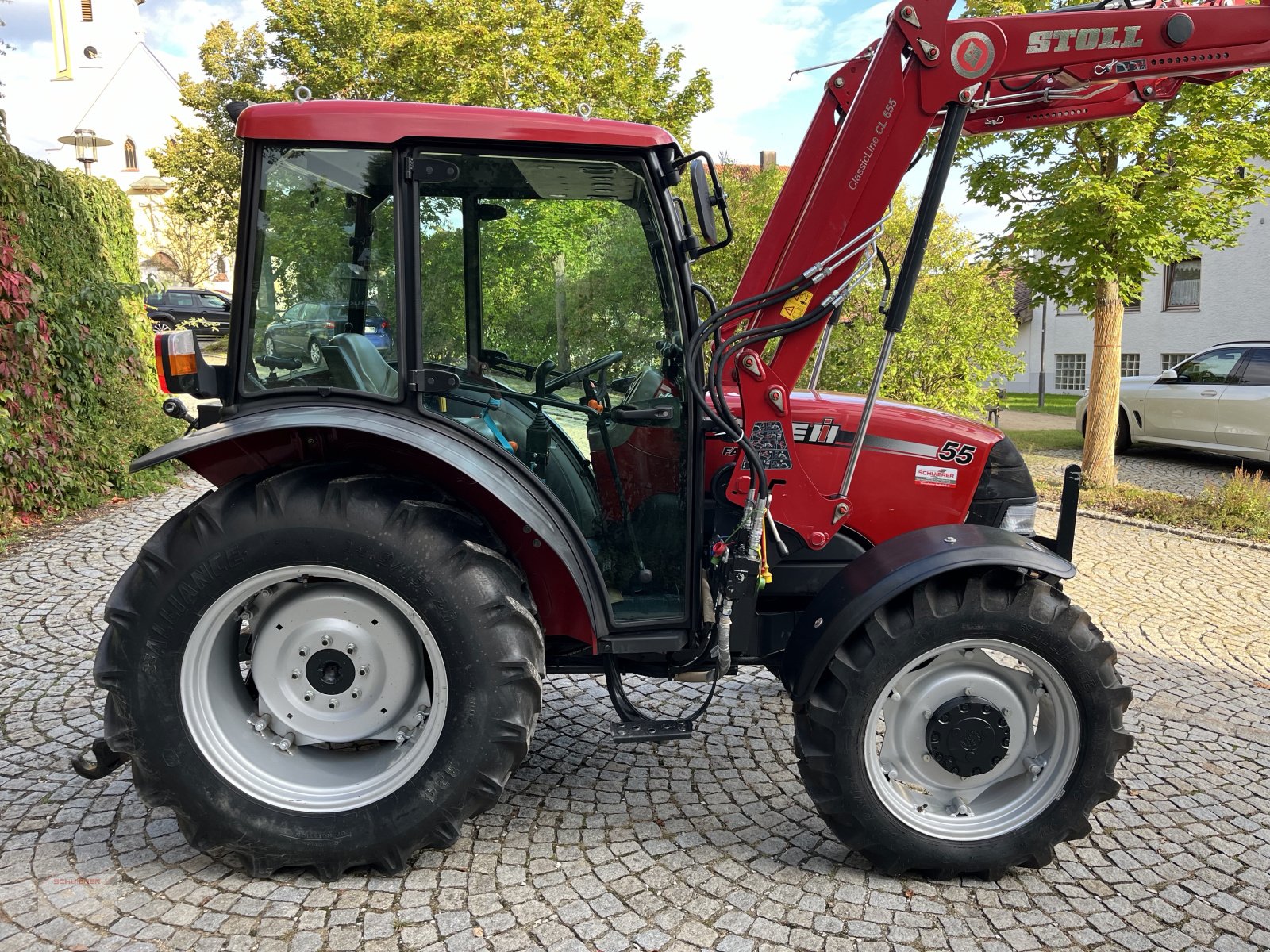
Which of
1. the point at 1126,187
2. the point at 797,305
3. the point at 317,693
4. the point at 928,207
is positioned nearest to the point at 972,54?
the point at 928,207

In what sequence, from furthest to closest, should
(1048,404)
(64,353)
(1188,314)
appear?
1. (1048,404)
2. (1188,314)
3. (64,353)

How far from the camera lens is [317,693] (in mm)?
2967

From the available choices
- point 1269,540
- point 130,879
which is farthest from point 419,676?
point 1269,540

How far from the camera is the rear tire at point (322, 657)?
269 cm

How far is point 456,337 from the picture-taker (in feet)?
9.60

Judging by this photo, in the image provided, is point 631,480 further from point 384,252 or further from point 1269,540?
point 1269,540

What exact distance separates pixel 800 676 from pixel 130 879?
2254mm

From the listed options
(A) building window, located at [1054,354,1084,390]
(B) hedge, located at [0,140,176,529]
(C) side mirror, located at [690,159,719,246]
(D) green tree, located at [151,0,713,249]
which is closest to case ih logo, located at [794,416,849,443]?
(C) side mirror, located at [690,159,719,246]

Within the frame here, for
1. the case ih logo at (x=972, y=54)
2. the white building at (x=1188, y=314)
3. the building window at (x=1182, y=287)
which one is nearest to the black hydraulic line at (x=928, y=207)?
the case ih logo at (x=972, y=54)

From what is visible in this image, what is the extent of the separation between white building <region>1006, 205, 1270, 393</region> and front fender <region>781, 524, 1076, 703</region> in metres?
15.7

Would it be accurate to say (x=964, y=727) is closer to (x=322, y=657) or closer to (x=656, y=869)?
(x=656, y=869)

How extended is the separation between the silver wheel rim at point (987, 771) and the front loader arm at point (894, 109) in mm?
616

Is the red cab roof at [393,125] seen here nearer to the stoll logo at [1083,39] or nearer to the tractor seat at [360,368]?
the tractor seat at [360,368]

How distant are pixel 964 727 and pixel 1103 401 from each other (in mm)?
8154
